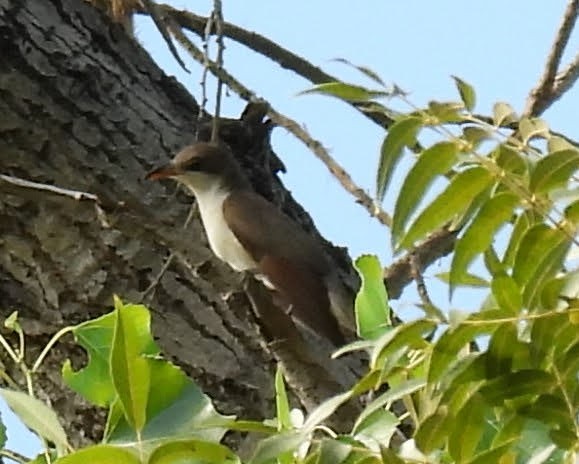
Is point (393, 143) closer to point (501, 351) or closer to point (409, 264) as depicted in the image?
point (501, 351)

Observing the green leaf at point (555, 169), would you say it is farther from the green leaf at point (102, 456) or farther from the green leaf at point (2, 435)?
the green leaf at point (2, 435)

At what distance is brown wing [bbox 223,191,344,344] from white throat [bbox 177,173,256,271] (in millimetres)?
21

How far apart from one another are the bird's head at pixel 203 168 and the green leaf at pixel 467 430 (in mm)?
1404

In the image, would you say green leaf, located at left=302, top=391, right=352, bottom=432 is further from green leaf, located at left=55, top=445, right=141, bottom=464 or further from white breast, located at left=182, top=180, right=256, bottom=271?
white breast, located at left=182, top=180, right=256, bottom=271

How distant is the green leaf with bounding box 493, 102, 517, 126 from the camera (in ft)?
4.20

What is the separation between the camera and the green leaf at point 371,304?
1.49 metres

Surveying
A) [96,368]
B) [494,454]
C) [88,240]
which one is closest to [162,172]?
[88,240]

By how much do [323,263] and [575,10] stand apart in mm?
878

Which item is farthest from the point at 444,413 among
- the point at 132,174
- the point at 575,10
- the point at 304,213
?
the point at 304,213

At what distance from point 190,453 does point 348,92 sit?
35cm

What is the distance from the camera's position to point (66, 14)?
8.57ft

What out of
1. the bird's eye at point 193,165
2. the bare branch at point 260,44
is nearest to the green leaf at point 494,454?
the bird's eye at point 193,165

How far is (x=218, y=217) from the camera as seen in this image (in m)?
3.93

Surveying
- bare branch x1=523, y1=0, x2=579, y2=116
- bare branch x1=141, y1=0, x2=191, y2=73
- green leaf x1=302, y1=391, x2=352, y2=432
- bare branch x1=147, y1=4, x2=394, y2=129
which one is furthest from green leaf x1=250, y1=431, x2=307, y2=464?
bare branch x1=147, y1=4, x2=394, y2=129
